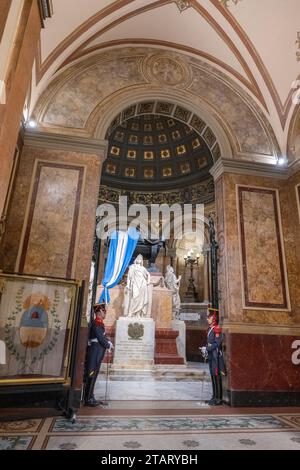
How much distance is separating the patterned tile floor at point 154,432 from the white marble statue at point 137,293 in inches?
180

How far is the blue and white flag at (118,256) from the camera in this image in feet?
34.2

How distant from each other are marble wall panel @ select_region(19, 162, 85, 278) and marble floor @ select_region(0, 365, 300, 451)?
232cm

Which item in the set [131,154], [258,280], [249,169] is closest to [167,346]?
[258,280]

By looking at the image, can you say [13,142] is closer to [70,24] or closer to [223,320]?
[70,24]

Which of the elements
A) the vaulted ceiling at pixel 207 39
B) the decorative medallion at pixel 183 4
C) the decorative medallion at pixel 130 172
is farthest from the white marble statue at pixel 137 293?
the decorative medallion at pixel 183 4

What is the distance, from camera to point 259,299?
5.88 metres

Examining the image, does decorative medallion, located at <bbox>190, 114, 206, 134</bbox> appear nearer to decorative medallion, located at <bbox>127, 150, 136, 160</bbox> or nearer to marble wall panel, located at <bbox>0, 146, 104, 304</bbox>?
marble wall panel, located at <bbox>0, 146, 104, 304</bbox>

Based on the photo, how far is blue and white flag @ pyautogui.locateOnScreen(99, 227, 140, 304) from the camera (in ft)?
34.2

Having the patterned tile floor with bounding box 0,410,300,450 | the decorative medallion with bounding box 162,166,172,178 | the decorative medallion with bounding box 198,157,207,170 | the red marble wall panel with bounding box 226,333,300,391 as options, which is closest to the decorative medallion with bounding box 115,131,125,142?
the decorative medallion with bounding box 162,166,172,178

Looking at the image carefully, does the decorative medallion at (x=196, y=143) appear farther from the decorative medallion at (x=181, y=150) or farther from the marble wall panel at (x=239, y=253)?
the marble wall panel at (x=239, y=253)

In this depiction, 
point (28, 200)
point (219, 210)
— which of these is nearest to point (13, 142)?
point (28, 200)

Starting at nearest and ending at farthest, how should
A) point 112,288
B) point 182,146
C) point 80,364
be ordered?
point 80,364 < point 112,288 < point 182,146

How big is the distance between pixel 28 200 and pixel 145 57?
469 centimetres

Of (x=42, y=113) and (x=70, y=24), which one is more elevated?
(x=70, y=24)
